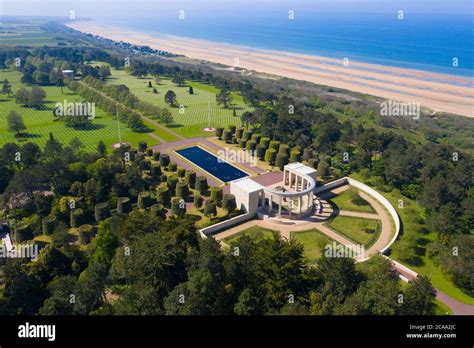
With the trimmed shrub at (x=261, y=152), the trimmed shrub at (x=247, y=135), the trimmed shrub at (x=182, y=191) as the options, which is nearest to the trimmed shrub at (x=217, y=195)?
the trimmed shrub at (x=182, y=191)

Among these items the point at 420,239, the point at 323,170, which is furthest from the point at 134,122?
the point at 420,239

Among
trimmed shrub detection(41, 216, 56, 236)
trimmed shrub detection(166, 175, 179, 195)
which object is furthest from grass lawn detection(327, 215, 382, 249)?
trimmed shrub detection(41, 216, 56, 236)

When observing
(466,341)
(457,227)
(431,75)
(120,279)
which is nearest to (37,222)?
(120,279)

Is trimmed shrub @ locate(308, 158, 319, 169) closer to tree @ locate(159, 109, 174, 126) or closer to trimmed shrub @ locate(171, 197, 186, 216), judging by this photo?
trimmed shrub @ locate(171, 197, 186, 216)

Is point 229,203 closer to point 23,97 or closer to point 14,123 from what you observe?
point 14,123

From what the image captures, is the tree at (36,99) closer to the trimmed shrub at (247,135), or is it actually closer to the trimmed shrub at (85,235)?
the trimmed shrub at (247,135)

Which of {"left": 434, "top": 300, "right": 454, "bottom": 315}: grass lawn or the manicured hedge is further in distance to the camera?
the manicured hedge
